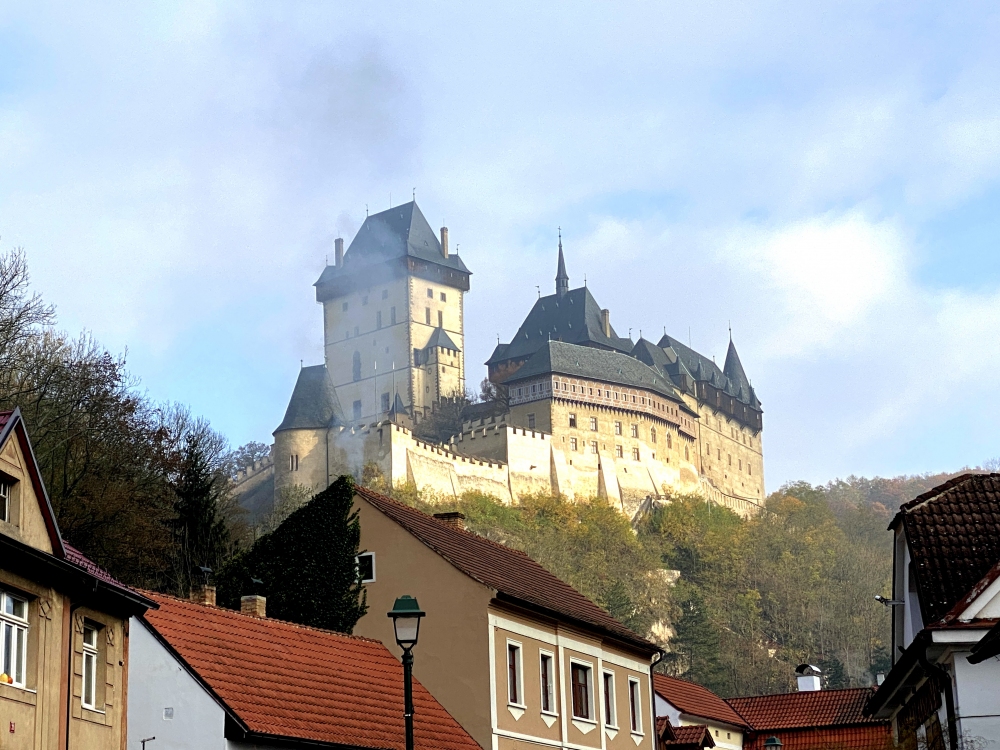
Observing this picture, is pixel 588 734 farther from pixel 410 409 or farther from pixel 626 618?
pixel 410 409

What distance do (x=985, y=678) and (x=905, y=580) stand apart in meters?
3.19

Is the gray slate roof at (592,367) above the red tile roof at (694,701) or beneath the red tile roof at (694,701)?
above

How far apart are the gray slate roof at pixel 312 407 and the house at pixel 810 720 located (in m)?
62.6

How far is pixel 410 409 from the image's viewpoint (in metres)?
112

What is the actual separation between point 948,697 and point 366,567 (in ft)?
38.9

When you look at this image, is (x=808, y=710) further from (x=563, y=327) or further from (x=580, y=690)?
(x=563, y=327)

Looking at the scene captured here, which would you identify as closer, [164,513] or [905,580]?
[905,580]

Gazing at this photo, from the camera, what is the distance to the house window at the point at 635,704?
2614cm

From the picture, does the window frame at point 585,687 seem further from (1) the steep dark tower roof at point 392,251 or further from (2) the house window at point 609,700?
(1) the steep dark tower roof at point 392,251

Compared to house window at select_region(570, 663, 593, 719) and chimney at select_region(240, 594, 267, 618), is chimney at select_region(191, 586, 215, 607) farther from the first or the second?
house window at select_region(570, 663, 593, 719)

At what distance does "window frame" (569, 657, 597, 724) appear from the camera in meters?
24.1

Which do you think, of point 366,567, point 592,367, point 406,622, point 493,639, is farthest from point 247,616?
point 592,367

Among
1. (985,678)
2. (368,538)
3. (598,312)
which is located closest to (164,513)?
(368,538)

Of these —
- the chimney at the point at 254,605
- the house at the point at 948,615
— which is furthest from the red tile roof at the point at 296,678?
the house at the point at 948,615
